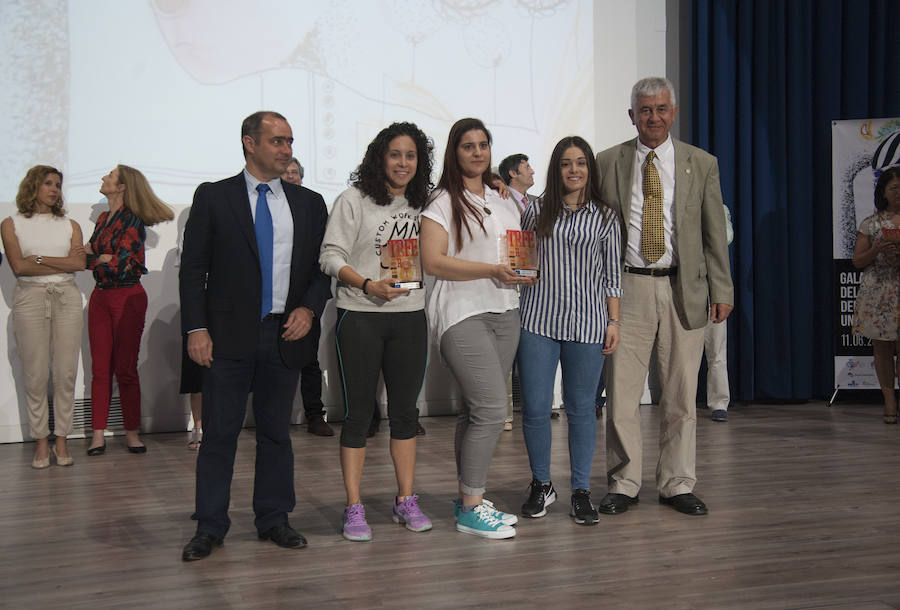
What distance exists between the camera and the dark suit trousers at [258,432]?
2734 mm

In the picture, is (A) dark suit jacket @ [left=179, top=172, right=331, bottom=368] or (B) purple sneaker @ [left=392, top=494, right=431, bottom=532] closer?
(A) dark suit jacket @ [left=179, top=172, right=331, bottom=368]

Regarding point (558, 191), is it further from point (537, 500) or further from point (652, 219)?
point (537, 500)

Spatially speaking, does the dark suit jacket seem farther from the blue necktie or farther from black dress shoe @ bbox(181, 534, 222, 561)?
black dress shoe @ bbox(181, 534, 222, 561)

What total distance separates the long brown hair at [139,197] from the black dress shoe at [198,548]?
97.4 inches

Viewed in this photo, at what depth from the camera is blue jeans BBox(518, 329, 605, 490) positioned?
3023 mm

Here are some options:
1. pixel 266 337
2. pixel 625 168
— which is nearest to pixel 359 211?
pixel 266 337

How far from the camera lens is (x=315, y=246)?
2.88m

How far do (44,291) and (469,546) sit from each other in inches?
116

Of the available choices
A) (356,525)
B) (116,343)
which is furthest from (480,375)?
(116,343)

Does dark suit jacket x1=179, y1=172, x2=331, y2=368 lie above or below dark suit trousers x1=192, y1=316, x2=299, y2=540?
above

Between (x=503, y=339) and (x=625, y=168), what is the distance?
872mm

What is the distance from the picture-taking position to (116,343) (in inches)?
187

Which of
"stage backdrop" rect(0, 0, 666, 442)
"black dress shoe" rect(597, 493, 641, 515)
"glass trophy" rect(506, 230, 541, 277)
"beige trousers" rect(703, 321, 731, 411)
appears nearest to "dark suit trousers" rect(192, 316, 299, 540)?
"glass trophy" rect(506, 230, 541, 277)

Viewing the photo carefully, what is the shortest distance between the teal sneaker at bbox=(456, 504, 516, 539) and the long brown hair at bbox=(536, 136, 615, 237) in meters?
0.99
